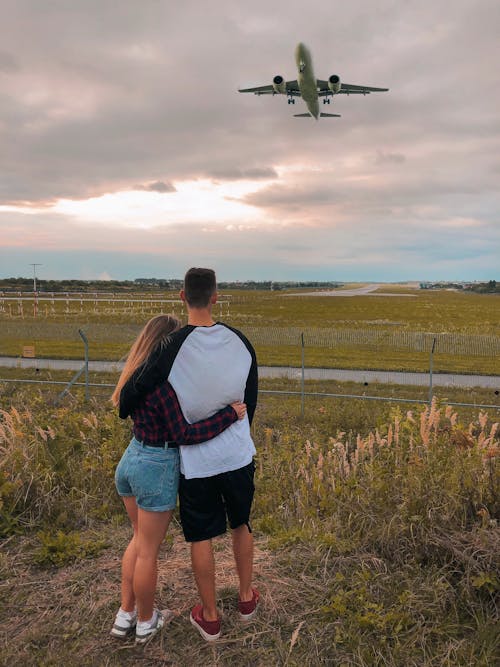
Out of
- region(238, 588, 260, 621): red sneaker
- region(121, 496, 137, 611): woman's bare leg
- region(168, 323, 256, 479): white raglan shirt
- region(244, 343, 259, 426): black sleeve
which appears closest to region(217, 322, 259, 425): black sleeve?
region(244, 343, 259, 426): black sleeve

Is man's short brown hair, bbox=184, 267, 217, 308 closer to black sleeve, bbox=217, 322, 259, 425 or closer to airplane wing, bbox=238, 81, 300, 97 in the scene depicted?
black sleeve, bbox=217, 322, 259, 425

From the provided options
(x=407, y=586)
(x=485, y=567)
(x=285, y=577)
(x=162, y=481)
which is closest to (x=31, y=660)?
(x=162, y=481)

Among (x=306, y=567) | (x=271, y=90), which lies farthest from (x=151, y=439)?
(x=271, y=90)

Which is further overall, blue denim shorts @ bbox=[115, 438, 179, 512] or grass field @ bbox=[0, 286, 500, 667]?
grass field @ bbox=[0, 286, 500, 667]

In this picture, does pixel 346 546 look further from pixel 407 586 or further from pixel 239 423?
pixel 239 423

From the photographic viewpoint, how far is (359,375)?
16734 mm

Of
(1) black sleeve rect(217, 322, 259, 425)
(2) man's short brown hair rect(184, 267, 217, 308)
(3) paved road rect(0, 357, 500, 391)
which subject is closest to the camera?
(2) man's short brown hair rect(184, 267, 217, 308)

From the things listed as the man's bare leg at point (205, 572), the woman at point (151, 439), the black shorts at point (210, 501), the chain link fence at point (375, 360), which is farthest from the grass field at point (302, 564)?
the chain link fence at point (375, 360)

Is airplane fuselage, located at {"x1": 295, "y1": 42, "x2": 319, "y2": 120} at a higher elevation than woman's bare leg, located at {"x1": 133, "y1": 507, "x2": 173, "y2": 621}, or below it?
higher

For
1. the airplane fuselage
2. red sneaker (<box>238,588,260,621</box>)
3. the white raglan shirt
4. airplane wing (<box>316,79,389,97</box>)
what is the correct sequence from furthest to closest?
airplane wing (<box>316,79,389,97</box>) → the airplane fuselage → red sneaker (<box>238,588,260,621</box>) → the white raglan shirt

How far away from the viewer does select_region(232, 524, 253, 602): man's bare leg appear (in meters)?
3.04

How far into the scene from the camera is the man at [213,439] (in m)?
2.77

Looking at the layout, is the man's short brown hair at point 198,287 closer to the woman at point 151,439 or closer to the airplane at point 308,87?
the woman at point 151,439

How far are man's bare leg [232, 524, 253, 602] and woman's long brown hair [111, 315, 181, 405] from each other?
116cm
